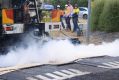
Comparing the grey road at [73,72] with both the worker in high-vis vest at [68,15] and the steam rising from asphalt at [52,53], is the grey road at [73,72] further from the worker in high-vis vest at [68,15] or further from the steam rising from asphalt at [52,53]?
the worker in high-vis vest at [68,15]

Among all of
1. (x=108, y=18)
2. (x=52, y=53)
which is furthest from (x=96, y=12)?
(x=52, y=53)

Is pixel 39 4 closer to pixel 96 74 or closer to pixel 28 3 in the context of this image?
pixel 28 3

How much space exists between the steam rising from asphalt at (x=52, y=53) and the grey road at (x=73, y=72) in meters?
0.80

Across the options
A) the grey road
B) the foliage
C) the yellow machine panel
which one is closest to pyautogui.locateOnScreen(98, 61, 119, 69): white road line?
the grey road

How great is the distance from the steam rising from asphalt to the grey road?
0.80 meters

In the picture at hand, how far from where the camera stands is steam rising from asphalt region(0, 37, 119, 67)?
12.3 m

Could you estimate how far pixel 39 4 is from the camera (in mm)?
14500

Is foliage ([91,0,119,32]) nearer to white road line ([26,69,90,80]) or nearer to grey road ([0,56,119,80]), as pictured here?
grey road ([0,56,119,80])

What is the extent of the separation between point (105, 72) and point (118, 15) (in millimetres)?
12063

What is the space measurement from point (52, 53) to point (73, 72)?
3.29m

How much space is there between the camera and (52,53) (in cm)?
1316

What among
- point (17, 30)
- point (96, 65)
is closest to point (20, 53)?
point (17, 30)

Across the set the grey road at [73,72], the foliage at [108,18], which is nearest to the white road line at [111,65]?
the grey road at [73,72]

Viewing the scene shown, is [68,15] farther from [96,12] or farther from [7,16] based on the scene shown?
[7,16]
